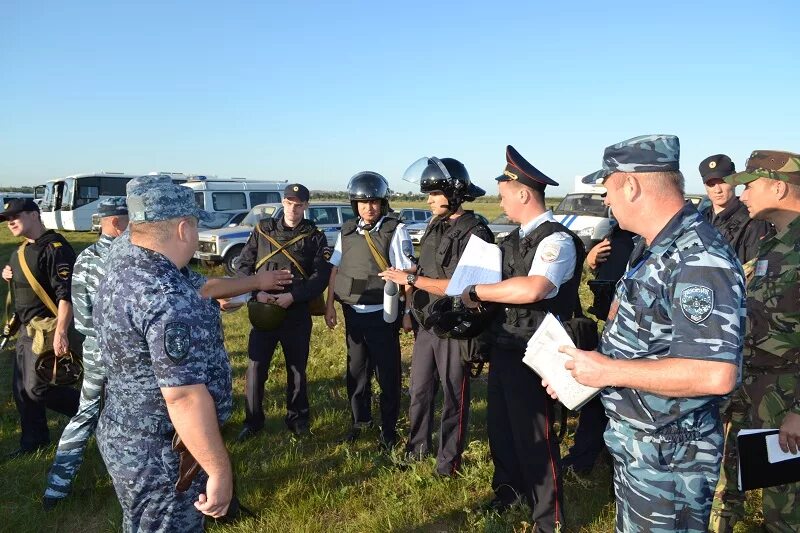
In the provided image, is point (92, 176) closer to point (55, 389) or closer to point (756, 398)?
point (55, 389)

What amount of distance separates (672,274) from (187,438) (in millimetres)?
1773

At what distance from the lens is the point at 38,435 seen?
4.57m

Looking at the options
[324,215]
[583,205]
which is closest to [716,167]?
[583,205]

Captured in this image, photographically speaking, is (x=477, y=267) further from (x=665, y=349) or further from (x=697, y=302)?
(x=697, y=302)

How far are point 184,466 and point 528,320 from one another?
74.7 inches

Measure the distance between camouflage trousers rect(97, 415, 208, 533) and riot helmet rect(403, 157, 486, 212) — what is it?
247cm

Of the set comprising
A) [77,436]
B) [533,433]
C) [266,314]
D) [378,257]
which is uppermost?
[378,257]

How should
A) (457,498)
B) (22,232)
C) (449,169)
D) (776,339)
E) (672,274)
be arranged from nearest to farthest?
(672,274), (776,339), (457,498), (449,169), (22,232)

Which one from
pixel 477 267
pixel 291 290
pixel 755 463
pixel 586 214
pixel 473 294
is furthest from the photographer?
pixel 586 214

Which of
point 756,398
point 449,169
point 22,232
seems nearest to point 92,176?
point 22,232

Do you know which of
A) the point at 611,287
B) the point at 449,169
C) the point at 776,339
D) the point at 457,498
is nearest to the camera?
the point at 776,339

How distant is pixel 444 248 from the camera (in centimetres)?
382

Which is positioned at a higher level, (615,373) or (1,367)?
(615,373)

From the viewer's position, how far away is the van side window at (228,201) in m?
18.2
